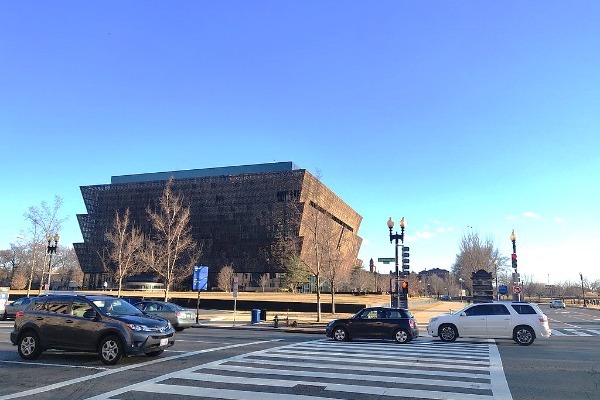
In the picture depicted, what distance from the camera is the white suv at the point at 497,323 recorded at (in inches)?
714

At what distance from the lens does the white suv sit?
59.5 feet

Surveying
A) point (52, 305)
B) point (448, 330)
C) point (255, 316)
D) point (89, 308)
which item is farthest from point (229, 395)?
point (255, 316)

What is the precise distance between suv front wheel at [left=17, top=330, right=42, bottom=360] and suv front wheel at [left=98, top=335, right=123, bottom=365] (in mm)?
2057

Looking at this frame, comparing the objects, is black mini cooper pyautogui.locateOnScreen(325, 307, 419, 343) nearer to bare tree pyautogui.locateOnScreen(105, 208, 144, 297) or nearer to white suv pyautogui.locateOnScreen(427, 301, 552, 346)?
white suv pyautogui.locateOnScreen(427, 301, 552, 346)

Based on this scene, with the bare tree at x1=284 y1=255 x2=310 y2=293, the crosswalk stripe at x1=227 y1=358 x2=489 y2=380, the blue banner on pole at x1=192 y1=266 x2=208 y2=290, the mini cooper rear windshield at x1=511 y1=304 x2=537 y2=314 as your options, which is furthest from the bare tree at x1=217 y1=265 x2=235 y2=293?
the crosswalk stripe at x1=227 y1=358 x2=489 y2=380

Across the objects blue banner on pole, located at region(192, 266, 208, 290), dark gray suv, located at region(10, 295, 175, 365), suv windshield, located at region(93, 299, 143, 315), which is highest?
blue banner on pole, located at region(192, 266, 208, 290)

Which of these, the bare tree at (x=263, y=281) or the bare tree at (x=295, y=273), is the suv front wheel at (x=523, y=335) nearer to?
the bare tree at (x=295, y=273)

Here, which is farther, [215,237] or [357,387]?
[215,237]

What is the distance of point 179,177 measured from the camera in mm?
116188

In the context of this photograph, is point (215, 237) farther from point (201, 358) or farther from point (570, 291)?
point (570, 291)

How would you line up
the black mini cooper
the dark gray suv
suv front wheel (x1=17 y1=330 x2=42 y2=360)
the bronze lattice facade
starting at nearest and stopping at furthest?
1. the dark gray suv
2. suv front wheel (x1=17 y1=330 x2=42 y2=360)
3. the black mini cooper
4. the bronze lattice facade

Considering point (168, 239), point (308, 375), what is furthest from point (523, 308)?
point (168, 239)

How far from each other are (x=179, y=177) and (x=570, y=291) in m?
120

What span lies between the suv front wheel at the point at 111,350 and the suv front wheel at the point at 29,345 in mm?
2057
